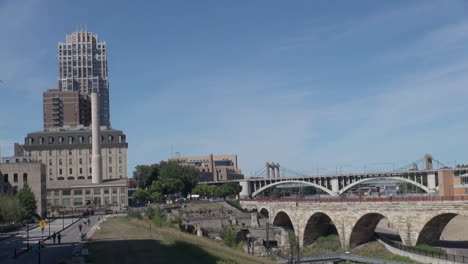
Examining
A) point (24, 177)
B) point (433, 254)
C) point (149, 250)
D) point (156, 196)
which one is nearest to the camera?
point (149, 250)

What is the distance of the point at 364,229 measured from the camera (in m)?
51.1

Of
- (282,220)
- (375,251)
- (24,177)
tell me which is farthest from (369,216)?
(24,177)

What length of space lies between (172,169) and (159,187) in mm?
9528

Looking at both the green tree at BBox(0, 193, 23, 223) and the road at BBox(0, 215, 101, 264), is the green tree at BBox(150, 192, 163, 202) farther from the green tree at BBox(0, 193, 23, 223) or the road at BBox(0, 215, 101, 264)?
the road at BBox(0, 215, 101, 264)

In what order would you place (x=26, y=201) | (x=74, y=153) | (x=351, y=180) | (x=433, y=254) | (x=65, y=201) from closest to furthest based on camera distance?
(x=433, y=254) < (x=26, y=201) < (x=65, y=201) < (x=351, y=180) < (x=74, y=153)

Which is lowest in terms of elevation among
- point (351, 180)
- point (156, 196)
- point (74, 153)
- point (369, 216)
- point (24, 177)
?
point (369, 216)

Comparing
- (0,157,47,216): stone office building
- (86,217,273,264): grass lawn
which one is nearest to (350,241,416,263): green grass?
(86,217,273,264): grass lawn

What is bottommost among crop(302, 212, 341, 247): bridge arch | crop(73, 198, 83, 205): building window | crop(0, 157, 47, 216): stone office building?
crop(302, 212, 341, 247): bridge arch

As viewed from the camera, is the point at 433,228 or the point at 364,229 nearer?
the point at 433,228

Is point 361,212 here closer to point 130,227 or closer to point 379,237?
point 379,237

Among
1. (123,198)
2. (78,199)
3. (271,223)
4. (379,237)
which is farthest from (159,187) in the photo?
(379,237)

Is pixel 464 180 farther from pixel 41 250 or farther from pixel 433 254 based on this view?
pixel 41 250

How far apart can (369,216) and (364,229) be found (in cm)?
271

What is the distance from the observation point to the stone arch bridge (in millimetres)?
41438
